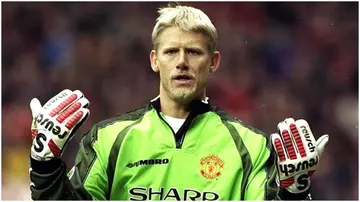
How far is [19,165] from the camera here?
289 inches

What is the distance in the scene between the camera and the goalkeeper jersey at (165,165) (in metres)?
3.41

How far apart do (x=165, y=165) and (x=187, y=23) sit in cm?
57

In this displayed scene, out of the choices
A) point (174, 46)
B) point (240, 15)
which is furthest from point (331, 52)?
point (174, 46)

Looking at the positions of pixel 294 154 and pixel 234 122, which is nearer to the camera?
pixel 294 154

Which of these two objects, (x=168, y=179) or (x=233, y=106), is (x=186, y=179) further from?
(x=233, y=106)

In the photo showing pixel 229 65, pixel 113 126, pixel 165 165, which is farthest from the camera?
pixel 229 65

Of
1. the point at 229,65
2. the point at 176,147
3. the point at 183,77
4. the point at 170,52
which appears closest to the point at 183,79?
the point at 183,77

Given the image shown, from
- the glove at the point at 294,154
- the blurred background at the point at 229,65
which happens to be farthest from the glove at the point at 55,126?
the blurred background at the point at 229,65

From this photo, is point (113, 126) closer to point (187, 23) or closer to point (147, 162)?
point (147, 162)

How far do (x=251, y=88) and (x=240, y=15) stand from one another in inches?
47.5

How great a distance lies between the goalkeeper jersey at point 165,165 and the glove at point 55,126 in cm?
5

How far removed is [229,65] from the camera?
8.59 meters

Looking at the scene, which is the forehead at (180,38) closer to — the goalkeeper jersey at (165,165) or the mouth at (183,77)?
the mouth at (183,77)

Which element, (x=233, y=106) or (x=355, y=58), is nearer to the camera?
(x=233, y=106)
